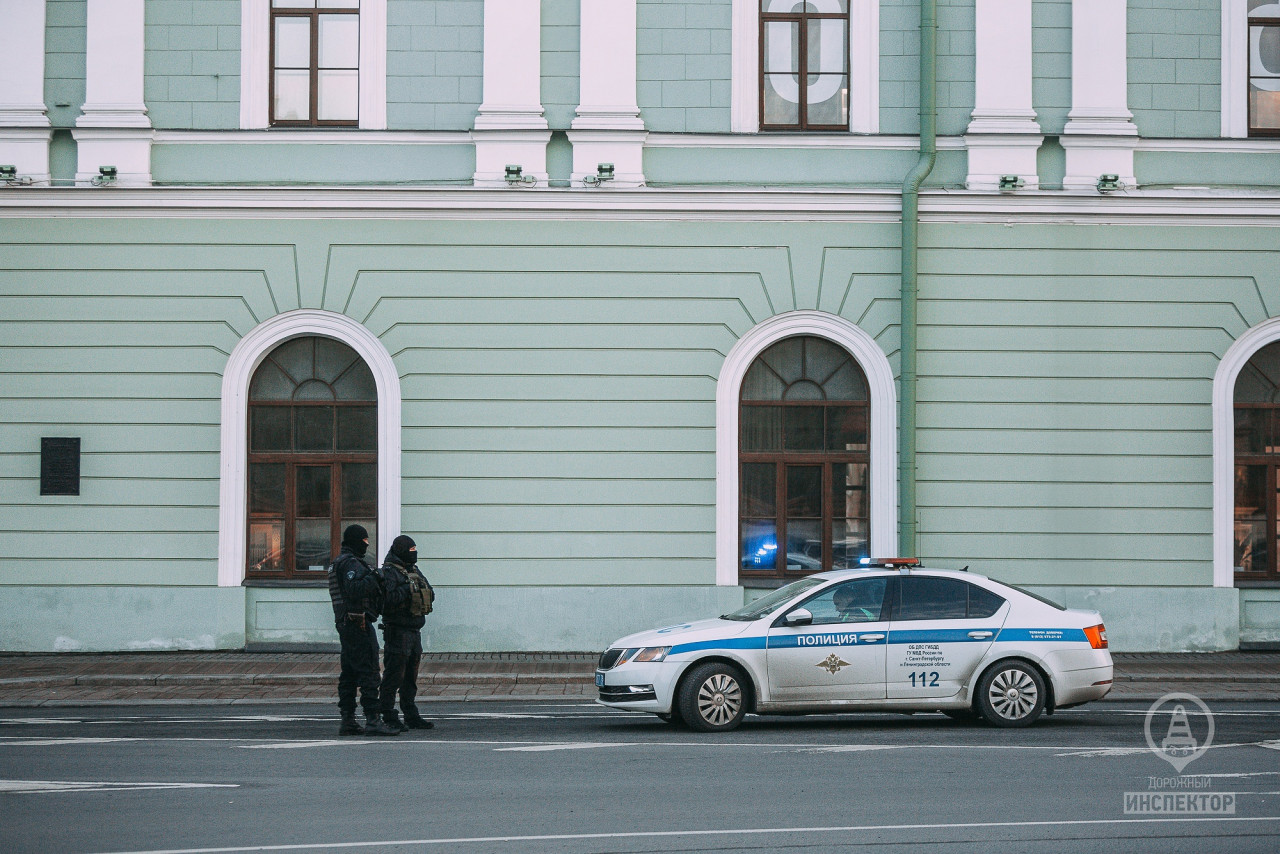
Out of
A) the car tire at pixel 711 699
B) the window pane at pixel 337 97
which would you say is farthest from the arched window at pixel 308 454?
the car tire at pixel 711 699

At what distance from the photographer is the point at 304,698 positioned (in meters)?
13.8

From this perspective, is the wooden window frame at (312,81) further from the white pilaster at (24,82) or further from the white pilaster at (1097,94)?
the white pilaster at (1097,94)

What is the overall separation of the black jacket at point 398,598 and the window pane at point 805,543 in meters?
6.87

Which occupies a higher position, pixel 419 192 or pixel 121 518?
pixel 419 192

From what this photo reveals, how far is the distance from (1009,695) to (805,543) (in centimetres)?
598

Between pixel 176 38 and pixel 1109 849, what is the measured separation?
14.4 m

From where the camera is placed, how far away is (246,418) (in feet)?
55.5

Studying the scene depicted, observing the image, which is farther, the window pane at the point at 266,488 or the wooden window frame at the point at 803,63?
the wooden window frame at the point at 803,63

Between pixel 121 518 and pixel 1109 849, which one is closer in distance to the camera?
pixel 1109 849

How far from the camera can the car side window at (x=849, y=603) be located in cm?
1135

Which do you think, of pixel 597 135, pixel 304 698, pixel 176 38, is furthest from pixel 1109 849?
pixel 176 38

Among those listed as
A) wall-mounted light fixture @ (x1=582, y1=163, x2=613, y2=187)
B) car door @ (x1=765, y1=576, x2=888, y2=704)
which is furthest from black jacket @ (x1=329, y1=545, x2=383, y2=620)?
wall-mounted light fixture @ (x1=582, y1=163, x2=613, y2=187)

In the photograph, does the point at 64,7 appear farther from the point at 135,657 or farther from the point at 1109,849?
the point at 1109,849

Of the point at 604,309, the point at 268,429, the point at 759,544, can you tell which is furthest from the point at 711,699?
the point at 268,429
